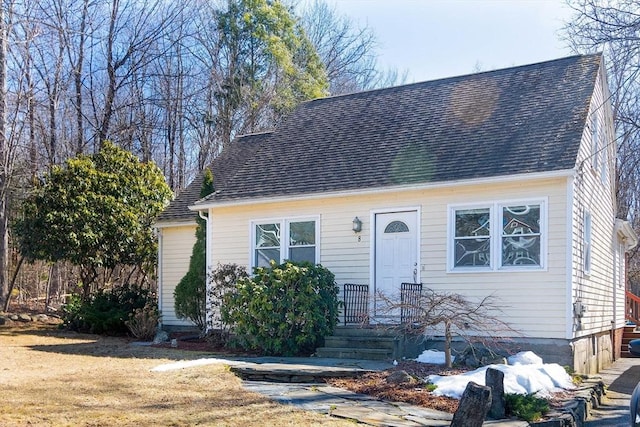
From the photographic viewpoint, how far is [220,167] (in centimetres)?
1848

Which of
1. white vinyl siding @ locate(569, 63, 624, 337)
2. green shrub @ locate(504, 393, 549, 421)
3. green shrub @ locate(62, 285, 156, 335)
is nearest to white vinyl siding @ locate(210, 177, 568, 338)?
white vinyl siding @ locate(569, 63, 624, 337)

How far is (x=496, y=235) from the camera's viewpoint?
1135 cm

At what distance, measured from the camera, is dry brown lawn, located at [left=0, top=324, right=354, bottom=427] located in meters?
6.37

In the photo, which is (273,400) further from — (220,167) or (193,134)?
(193,134)

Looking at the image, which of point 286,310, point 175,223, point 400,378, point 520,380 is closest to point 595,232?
point 520,380

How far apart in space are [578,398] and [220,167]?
40.1ft

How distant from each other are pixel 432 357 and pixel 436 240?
229 centimetres

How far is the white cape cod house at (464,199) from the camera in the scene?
1098 cm

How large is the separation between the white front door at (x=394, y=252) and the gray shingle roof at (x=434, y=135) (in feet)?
2.36

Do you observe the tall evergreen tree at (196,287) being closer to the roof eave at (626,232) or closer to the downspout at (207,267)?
the downspout at (207,267)

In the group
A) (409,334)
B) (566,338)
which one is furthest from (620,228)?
(409,334)

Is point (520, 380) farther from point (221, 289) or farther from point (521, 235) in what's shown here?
point (221, 289)

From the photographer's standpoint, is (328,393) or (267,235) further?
(267,235)

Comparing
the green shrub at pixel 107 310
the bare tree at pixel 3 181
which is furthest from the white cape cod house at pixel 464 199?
the bare tree at pixel 3 181
